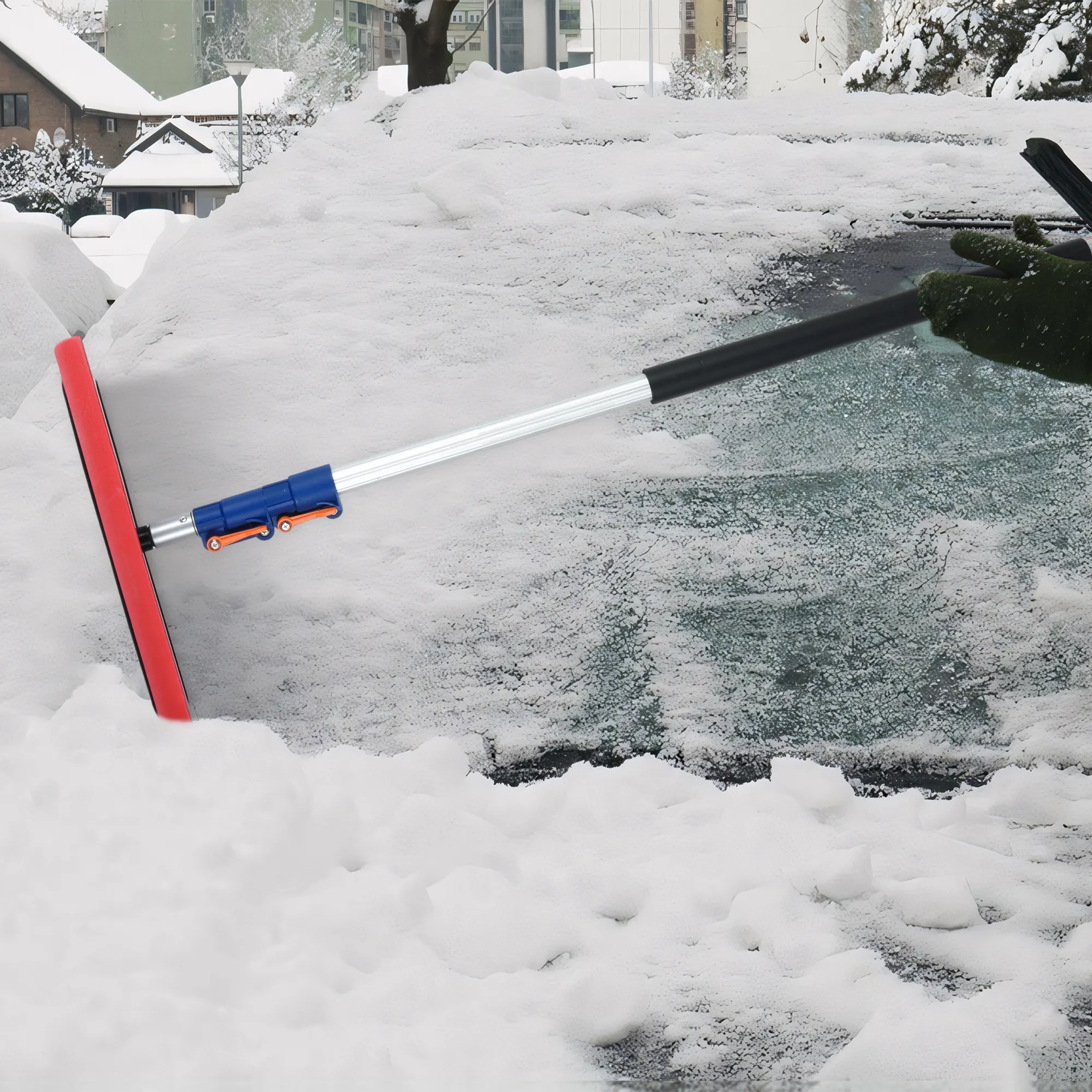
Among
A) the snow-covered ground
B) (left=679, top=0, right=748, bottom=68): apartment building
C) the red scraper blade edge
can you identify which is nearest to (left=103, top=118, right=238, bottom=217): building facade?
(left=679, top=0, right=748, bottom=68): apartment building

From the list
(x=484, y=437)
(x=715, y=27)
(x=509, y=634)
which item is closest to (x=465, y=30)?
(x=484, y=437)

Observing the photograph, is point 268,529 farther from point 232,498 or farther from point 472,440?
point 472,440

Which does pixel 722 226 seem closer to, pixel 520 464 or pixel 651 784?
pixel 520 464

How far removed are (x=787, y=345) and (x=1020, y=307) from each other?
0.31 meters

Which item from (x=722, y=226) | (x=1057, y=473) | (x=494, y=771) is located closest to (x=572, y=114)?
(x=722, y=226)

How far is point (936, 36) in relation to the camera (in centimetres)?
761

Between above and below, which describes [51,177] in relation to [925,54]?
below

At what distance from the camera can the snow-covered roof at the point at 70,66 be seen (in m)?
14.9

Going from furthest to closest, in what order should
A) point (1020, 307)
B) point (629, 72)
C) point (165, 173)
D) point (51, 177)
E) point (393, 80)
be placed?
point (629, 72)
point (165, 173)
point (51, 177)
point (393, 80)
point (1020, 307)

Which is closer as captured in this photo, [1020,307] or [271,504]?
[1020,307]

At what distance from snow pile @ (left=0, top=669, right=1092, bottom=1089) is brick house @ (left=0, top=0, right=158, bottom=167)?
1520 cm

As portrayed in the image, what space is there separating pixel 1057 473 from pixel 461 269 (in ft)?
3.27

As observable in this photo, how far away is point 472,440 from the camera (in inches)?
67.1

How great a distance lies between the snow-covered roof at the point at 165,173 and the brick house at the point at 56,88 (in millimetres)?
228
